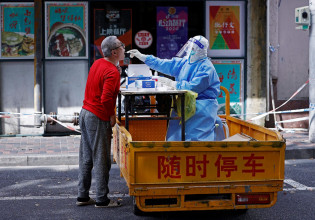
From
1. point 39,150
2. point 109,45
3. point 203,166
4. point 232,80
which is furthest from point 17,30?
point 203,166

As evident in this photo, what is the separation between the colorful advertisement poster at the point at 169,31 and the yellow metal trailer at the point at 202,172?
23.4 ft

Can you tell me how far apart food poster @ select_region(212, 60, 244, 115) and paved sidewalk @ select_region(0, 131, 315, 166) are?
1.29 metres

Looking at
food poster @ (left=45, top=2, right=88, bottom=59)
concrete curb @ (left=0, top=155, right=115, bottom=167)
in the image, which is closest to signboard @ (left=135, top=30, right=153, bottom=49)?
food poster @ (left=45, top=2, right=88, bottom=59)

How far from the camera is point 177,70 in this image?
6.40 m

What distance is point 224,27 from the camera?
1215 centimetres

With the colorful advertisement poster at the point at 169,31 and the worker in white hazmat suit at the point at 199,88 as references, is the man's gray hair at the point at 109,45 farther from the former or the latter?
the colorful advertisement poster at the point at 169,31

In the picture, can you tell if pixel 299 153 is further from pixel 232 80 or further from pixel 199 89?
pixel 199 89

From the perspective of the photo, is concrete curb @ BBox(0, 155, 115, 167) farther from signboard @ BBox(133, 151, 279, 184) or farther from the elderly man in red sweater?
signboard @ BBox(133, 151, 279, 184)

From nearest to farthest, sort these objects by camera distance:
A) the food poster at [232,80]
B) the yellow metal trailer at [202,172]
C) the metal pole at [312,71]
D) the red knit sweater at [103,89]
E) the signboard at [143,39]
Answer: the yellow metal trailer at [202,172] → the red knit sweater at [103,89] → the metal pole at [312,71] → the signboard at [143,39] → the food poster at [232,80]

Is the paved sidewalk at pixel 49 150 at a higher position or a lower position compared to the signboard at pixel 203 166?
lower

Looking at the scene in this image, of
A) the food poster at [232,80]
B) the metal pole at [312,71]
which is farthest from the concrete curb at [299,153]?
the food poster at [232,80]

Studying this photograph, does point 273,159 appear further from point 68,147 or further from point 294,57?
point 294,57

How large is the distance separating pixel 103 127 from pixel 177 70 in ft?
3.89

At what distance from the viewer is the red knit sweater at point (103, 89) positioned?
5.62 m
